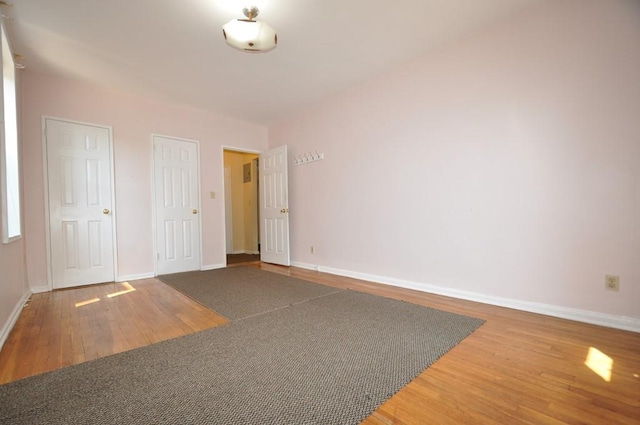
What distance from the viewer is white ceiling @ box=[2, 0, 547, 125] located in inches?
90.9

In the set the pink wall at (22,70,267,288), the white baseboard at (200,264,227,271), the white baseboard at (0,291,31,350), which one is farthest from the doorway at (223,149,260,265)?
the white baseboard at (0,291,31,350)

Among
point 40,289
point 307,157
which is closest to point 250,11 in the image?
point 307,157

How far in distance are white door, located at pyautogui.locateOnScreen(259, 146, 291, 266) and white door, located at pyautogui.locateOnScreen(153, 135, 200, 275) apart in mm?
1162

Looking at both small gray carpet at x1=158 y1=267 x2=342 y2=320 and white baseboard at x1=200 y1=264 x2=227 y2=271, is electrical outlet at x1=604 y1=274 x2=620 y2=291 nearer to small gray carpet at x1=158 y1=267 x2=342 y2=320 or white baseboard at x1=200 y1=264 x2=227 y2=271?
small gray carpet at x1=158 y1=267 x2=342 y2=320

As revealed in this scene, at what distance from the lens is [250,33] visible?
2248mm

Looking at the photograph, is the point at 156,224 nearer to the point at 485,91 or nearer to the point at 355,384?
the point at 355,384

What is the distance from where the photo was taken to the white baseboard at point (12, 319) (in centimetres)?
202

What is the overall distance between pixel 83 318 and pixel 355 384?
8.15ft

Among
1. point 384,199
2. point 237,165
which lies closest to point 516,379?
point 384,199

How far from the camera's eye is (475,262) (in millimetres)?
2797

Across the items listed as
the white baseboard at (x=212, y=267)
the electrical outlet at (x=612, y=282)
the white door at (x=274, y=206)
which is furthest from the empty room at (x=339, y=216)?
the white door at (x=274, y=206)

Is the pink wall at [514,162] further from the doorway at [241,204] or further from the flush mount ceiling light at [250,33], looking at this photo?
the doorway at [241,204]

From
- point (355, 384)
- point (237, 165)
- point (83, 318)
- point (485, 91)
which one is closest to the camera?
point (355, 384)

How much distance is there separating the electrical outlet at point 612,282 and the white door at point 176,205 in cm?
483
